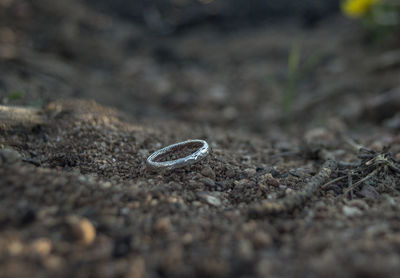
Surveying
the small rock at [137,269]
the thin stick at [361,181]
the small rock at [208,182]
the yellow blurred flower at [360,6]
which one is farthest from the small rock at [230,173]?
the yellow blurred flower at [360,6]

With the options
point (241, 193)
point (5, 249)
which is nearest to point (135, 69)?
point (241, 193)

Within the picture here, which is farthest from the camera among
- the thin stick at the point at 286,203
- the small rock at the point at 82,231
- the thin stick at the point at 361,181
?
the thin stick at the point at 361,181

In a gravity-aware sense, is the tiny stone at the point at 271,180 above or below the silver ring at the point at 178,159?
below

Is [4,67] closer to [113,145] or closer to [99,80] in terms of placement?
[99,80]

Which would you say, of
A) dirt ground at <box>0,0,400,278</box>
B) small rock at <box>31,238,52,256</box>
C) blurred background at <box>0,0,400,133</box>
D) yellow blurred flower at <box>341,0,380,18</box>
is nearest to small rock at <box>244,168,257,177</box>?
dirt ground at <box>0,0,400,278</box>

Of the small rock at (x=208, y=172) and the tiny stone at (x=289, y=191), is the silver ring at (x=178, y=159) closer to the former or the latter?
the small rock at (x=208, y=172)

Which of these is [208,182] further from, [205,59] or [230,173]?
[205,59]

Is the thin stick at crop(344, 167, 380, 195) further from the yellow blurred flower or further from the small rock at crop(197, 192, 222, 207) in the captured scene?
the yellow blurred flower

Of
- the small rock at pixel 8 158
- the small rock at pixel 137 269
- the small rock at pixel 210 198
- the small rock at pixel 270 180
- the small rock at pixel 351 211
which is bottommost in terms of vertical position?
the small rock at pixel 210 198
